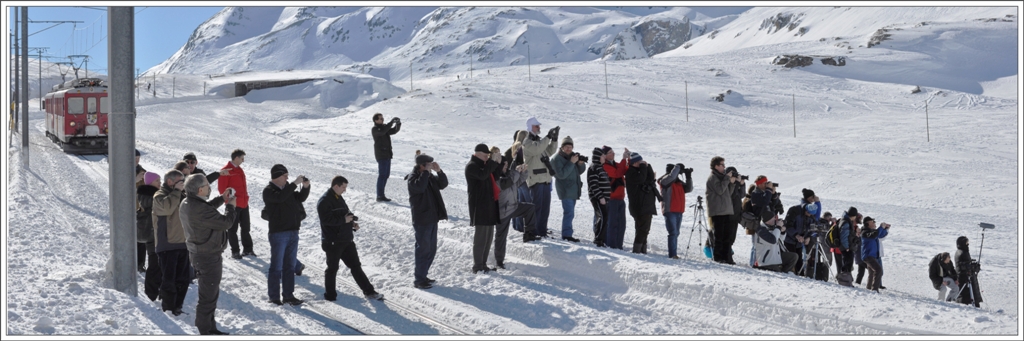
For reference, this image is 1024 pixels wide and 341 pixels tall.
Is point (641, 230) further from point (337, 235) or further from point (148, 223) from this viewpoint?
point (148, 223)

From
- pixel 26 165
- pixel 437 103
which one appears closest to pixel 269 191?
pixel 26 165

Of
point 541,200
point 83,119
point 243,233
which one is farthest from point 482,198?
point 83,119

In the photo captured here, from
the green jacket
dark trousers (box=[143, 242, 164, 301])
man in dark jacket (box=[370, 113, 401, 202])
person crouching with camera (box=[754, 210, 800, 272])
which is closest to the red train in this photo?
man in dark jacket (box=[370, 113, 401, 202])

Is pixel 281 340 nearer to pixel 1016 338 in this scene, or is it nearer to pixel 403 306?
pixel 403 306

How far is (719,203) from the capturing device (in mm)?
10727

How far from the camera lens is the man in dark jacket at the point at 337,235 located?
866 cm

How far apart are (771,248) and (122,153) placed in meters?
7.78

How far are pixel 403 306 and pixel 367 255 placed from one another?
8.41 ft

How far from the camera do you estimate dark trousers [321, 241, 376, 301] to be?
878 centimetres

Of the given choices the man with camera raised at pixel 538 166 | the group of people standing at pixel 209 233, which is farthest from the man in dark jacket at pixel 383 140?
the group of people standing at pixel 209 233

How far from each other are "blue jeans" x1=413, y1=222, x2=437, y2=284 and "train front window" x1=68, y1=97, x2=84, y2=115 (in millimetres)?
21594

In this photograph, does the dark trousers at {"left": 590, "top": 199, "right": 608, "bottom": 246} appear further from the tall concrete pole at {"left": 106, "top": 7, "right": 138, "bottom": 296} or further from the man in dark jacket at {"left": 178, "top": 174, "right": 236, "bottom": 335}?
the tall concrete pole at {"left": 106, "top": 7, "right": 138, "bottom": 296}

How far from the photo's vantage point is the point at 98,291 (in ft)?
25.5

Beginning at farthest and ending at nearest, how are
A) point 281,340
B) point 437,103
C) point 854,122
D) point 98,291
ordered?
1. point 437,103
2. point 854,122
3. point 98,291
4. point 281,340
